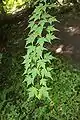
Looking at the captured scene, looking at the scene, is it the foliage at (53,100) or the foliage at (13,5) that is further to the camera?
the foliage at (13,5)

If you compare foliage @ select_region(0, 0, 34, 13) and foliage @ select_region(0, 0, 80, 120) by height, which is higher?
foliage @ select_region(0, 0, 34, 13)

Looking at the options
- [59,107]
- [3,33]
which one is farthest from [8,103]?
[3,33]

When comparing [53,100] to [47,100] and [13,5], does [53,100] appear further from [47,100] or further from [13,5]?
[13,5]

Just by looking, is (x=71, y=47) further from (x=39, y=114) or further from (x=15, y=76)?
(x=39, y=114)

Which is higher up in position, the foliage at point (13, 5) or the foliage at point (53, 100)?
the foliage at point (13, 5)

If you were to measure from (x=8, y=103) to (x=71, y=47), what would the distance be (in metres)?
1.84

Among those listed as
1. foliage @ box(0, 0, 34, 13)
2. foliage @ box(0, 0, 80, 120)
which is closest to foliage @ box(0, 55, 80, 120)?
foliage @ box(0, 0, 80, 120)

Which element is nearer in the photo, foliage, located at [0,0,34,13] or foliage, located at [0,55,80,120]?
foliage, located at [0,55,80,120]

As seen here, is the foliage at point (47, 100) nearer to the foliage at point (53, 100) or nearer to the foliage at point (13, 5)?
the foliage at point (53, 100)

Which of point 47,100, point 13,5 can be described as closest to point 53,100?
point 47,100

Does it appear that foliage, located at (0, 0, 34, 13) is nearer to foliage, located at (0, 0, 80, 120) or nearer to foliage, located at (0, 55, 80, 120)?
foliage, located at (0, 0, 80, 120)

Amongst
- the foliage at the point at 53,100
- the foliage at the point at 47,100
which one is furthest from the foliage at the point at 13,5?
the foliage at the point at 53,100

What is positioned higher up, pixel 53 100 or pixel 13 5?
pixel 13 5

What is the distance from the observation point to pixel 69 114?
485 cm
